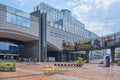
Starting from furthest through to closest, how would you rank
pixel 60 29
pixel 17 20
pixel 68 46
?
pixel 60 29 < pixel 68 46 < pixel 17 20

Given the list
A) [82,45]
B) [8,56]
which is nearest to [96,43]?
[82,45]

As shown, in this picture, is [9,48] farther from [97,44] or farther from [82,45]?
[97,44]

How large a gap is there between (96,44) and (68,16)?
115 feet

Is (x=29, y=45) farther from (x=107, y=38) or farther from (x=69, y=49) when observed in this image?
(x=107, y=38)

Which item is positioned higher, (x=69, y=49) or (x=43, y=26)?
(x=43, y=26)

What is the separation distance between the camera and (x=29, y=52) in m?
75.1

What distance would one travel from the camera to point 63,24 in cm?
8788

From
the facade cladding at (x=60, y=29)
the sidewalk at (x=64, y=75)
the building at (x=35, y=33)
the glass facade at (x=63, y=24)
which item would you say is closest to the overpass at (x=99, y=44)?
the facade cladding at (x=60, y=29)

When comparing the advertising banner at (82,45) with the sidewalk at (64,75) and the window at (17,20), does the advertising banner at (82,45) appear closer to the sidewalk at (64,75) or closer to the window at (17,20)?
the window at (17,20)

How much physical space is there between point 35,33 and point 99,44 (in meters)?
23.1

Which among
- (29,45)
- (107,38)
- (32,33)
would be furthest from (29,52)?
(107,38)

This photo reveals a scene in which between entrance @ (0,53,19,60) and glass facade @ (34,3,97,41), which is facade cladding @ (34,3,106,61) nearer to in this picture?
glass facade @ (34,3,97,41)

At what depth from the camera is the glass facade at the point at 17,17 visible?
192ft

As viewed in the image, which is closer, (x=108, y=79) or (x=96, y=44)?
(x=108, y=79)
